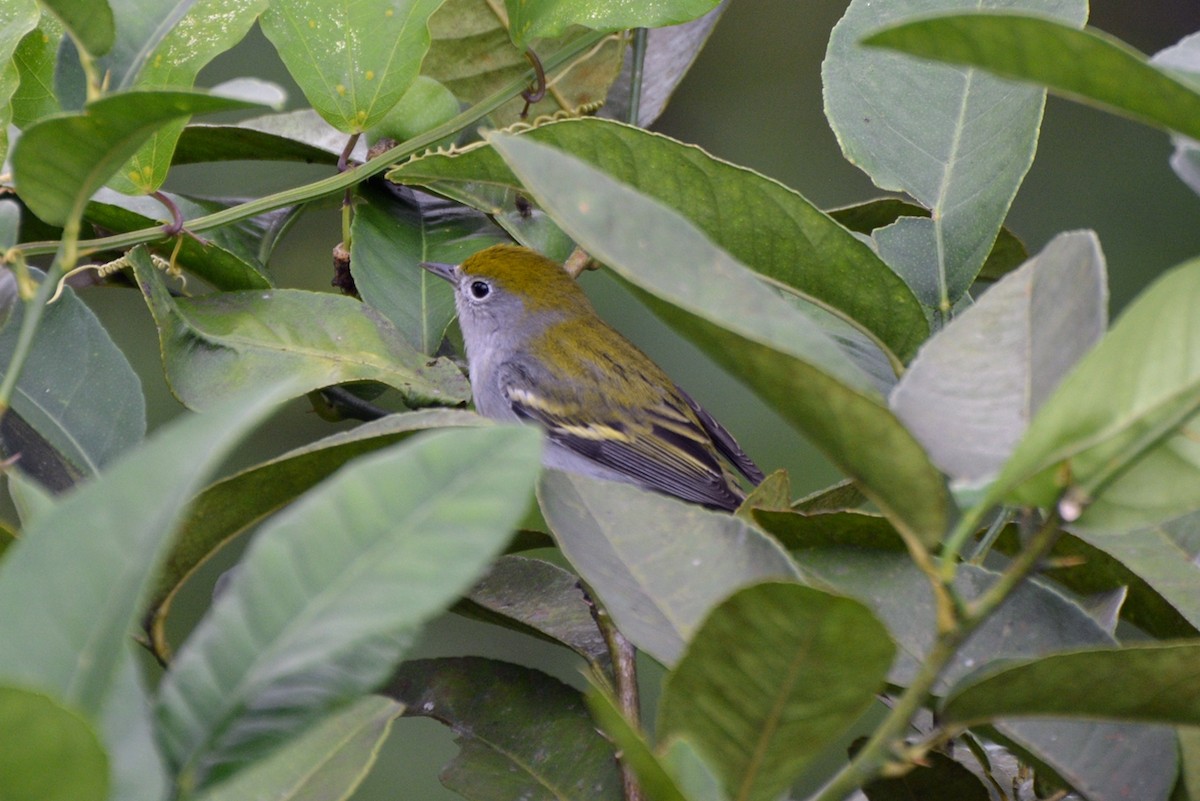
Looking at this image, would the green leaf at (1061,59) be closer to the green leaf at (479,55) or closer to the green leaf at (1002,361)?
the green leaf at (1002,361)

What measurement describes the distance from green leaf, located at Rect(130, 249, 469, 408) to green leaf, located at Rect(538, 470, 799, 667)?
0.57 meters

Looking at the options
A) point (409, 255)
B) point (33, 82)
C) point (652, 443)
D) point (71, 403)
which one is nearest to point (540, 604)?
point (71, 403)

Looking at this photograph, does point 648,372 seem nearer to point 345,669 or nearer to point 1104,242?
point 1104,242

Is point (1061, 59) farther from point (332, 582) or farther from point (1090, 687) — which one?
point (332, 582)

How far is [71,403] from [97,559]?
872 millimetres

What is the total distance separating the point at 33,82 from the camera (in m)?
1.56

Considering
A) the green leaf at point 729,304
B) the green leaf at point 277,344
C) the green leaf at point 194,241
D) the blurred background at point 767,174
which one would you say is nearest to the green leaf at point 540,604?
the green leaf at point 277,344

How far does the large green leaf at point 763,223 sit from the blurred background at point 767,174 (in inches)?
87.3

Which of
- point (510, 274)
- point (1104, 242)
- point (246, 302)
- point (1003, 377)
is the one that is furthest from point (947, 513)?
point (1104, 242)

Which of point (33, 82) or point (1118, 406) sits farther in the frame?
point (33, 82)

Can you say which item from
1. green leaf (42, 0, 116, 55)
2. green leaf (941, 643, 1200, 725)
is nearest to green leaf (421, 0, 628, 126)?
green leaf (42, 0, 116, 55)

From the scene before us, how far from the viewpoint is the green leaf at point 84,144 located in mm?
917

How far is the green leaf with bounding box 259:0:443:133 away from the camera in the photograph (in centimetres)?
158

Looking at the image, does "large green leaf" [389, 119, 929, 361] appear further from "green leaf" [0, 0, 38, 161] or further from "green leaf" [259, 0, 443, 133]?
"green leaf" [0, 0, 38, 161]
